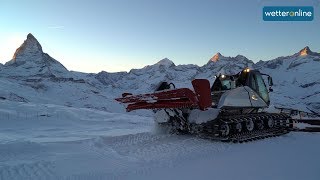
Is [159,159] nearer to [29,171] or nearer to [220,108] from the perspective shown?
[29,171]

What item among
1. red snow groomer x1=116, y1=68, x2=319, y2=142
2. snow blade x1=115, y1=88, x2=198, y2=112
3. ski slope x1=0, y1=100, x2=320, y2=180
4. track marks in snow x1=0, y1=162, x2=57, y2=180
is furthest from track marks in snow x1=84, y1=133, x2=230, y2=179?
track marks in snow x1=0, y1=162, x2=57, y2=180

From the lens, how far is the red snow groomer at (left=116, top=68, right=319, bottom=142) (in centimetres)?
1082

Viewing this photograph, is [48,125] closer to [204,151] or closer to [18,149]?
[18,149]

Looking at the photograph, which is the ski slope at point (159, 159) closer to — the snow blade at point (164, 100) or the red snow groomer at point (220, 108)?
the red snow groomer at point (220, 108)

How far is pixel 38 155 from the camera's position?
28.9 ft

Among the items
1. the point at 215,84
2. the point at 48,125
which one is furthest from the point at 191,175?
the point at 48,125

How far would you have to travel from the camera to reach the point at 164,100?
11.8 m

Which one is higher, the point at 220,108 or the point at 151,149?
the point at 220,108

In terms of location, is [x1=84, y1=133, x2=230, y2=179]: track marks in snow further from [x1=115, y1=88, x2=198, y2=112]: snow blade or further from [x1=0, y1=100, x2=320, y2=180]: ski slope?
[x1=115, y1=88, x2=198, y2=112]: snow blade

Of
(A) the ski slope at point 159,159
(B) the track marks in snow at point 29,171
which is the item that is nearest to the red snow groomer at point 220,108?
(A) the ski slope at point 159,159

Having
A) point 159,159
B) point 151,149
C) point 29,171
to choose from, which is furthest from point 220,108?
point 29,171

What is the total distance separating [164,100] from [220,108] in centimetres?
183

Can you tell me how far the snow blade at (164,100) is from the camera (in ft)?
34.2

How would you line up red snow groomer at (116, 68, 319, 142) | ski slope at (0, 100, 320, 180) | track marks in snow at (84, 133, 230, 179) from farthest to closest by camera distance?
red snow groomer at (116, 68, 319, 142) → track marks in snow at (84, 133, 230, 179) → ski slope at (0, 100, 320, 180)
